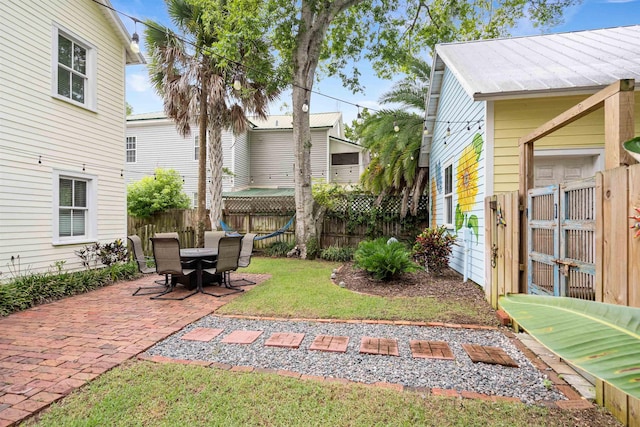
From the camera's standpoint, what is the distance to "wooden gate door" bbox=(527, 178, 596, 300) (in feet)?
8.95

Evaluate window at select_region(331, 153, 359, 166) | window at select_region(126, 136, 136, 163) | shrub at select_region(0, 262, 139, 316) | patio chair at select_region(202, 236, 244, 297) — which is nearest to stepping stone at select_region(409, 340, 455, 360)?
patio chair at select_region(202, 236, 244, 297)

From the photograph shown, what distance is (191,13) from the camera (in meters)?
9.91

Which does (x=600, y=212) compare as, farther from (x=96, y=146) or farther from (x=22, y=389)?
(x=96, y=146)

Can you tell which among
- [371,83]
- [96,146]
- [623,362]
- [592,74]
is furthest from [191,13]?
[623,362]

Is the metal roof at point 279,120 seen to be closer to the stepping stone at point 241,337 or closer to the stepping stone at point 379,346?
the stepping stone at point 241,337

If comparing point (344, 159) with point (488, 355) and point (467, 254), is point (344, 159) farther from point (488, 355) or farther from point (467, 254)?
point (488, 355)

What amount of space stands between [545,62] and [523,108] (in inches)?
49.5

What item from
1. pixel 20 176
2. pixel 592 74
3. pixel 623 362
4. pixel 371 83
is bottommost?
pixel 623 362

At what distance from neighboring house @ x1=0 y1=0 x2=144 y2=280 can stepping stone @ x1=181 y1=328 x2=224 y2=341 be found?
13.4 ft

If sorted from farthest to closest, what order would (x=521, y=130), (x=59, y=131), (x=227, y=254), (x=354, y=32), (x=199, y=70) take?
1. (x=354, y=32)
2. (x=199, y=70)
3. (x=59, y=131)
4. (x=227, y=254)
5. (x=521, y=130)

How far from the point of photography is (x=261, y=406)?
7.28ft

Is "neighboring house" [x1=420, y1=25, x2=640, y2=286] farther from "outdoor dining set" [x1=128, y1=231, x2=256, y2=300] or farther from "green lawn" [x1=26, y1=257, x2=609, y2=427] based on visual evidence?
"outdoor dining set" [x1=128, y1=231, x2=256, y2=300]

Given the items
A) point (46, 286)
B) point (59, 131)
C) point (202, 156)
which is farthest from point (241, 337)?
point (202, 156)

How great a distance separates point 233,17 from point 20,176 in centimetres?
628
